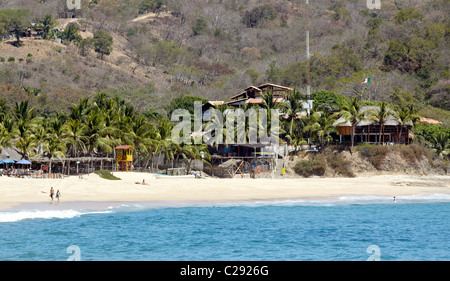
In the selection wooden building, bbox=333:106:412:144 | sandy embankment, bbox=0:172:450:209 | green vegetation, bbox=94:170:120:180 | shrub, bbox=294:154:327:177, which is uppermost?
wooden building, bbox=333:106:412:144

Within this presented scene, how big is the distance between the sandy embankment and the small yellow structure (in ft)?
14.2

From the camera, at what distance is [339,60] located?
289ft

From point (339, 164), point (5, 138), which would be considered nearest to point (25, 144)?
point (5, 138)

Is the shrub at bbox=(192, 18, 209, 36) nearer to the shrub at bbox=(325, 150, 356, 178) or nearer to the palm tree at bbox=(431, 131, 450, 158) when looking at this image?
the palm tree at bbox=(431, 131, 450, 158)

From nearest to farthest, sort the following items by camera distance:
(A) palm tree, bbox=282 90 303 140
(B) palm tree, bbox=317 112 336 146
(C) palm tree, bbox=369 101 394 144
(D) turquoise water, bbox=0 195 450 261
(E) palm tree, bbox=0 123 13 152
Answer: (D) turquoise water, bbox=0 195 450 261 < (E) palm tree, bbox=0 123 13 152 < (C) palm tree, bbox=369 101 394 144 < (B) palm tree, bbox=317 112 336 146 < (A) palm tree, bbox=282 90 303 140

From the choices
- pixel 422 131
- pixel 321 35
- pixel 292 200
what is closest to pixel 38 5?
pixel 321 35

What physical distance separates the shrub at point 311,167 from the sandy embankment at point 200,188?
92.4 inches

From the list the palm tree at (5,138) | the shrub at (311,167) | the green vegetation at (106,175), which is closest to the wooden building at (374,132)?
the shrub at (311,167)

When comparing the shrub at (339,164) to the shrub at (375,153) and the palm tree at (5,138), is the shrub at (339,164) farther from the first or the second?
the palm tree at (5,138)

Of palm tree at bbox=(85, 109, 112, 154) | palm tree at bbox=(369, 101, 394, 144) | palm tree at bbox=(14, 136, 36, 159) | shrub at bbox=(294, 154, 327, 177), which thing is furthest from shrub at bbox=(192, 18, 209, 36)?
palm tree at bbox=(14, 136, 36, 159)

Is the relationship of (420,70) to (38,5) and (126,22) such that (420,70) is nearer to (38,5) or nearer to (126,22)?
(126,22)

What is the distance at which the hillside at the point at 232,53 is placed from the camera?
257ft

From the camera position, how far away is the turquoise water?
20.3 meters
